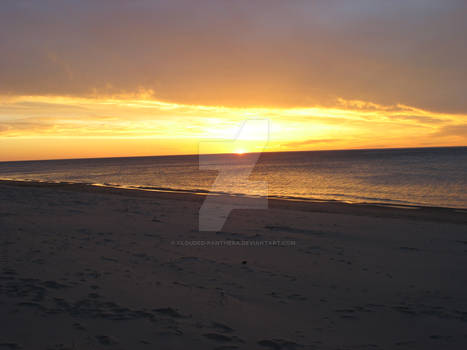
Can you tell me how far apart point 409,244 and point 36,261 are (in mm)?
9802

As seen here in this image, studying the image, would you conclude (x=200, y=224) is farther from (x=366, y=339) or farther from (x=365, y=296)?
(x=366, y=339)

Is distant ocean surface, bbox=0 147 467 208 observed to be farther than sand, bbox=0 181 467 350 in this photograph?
Yes

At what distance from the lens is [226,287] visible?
20.1 ft

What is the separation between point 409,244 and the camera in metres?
9.87

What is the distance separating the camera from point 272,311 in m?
5.23

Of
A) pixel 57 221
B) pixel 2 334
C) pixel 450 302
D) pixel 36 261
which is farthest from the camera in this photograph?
pixel 57 221

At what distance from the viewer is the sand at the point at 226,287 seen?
4398mm

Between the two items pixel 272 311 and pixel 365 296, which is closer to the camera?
pixel 272 311

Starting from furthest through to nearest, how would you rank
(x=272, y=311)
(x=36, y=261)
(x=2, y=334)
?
1. (x=36, y=261)
2. (x=272, y=311)
3. (x=2, y=334)

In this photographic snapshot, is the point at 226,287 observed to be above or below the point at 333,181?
below

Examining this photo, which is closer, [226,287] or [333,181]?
[226,287]

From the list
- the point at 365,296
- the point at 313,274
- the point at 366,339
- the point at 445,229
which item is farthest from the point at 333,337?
A: the point at 445,229

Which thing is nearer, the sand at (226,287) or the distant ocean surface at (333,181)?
the sand at (226,287)

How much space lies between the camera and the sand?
440 cm
